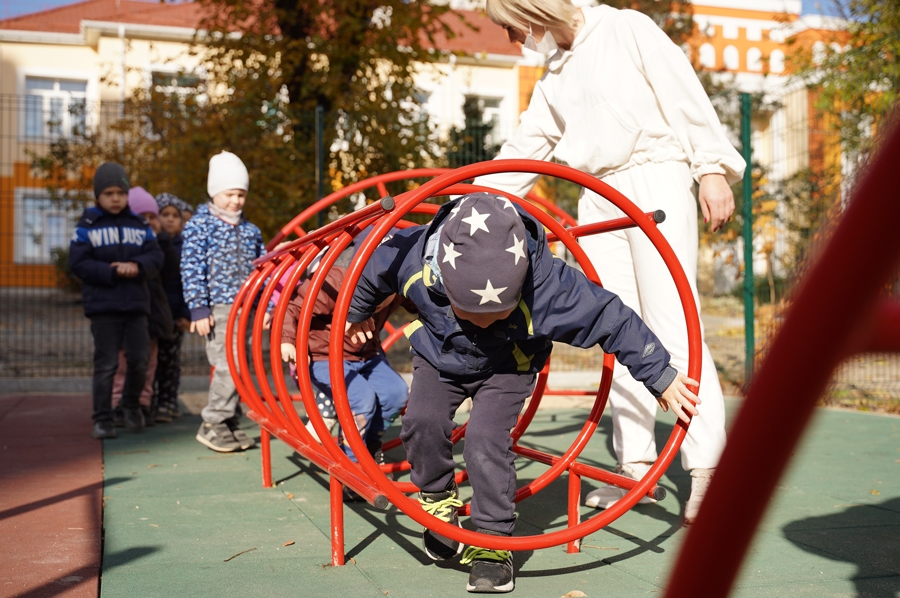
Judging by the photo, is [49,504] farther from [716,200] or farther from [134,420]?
[716,200]

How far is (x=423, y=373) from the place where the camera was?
2.60 m

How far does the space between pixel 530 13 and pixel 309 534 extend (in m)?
2.02

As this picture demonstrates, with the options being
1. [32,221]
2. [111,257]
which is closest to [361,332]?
[111,257]

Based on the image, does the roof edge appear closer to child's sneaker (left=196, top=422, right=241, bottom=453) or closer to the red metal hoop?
child's sneaker (left=196, top=422, right=241, bottom=453)

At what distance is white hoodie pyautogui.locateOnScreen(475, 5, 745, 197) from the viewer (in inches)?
119

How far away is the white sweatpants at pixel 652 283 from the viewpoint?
2975 millimetres

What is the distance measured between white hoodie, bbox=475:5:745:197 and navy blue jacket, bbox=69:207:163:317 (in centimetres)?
254

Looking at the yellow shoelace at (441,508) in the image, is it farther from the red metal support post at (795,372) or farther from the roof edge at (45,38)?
the roof edge at (45,38)

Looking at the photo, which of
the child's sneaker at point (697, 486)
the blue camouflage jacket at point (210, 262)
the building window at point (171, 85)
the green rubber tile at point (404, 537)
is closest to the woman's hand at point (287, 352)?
the green rubber tile at point (404, 537)

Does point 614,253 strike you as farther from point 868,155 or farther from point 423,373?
point 868,155

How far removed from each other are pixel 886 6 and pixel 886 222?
25.2 ft

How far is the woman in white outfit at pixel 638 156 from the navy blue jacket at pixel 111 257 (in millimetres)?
2503

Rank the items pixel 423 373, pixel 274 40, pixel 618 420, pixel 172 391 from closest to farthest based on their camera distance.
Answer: pixel 423 373
pixel 618 420
pixel 172 391
pixel 274 40

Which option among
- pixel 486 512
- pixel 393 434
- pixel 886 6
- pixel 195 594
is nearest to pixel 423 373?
pixel 486 512
